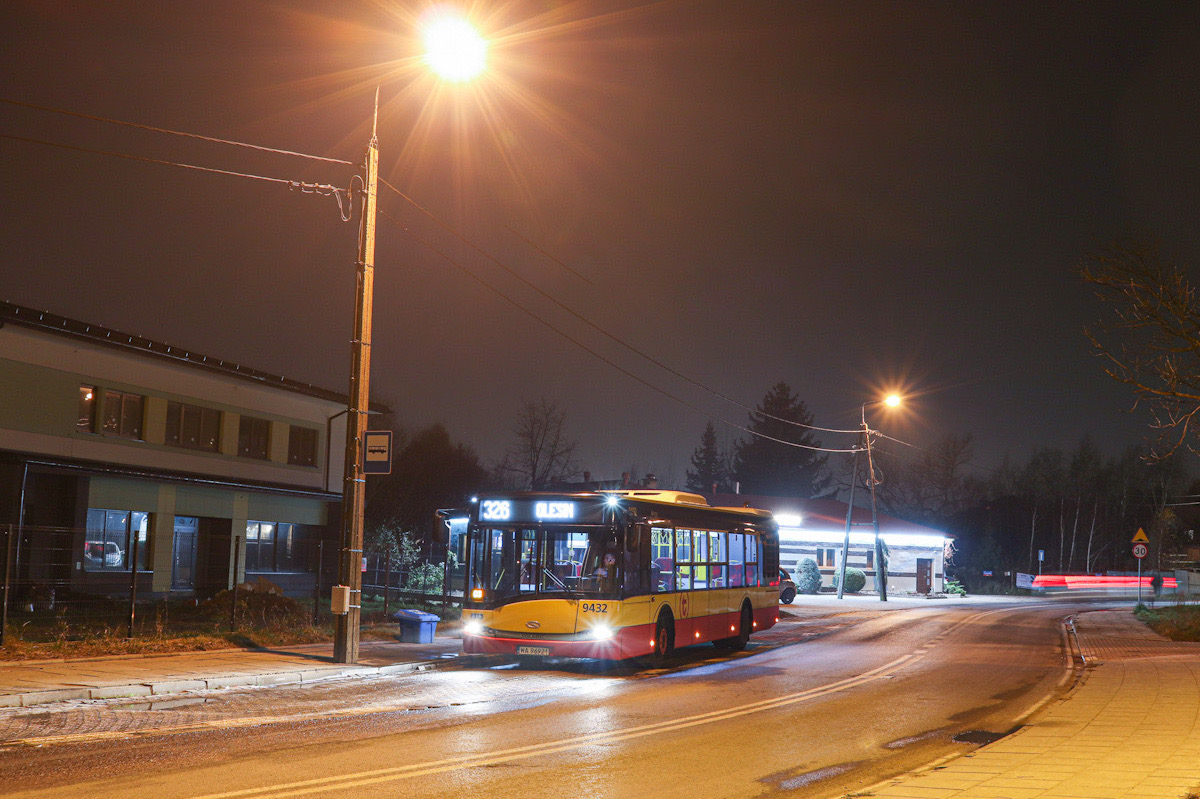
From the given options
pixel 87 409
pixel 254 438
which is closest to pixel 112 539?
pixel 87 409

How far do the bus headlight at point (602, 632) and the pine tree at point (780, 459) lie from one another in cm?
9602

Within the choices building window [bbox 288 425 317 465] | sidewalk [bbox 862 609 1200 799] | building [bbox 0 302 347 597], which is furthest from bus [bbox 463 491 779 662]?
building window [bbox 288 425 317 465]

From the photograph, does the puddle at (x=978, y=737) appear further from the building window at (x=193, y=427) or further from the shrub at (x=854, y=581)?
the shrub at (x=854, y=581)

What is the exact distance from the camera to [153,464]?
32688 mm

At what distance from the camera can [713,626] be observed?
69.5ft

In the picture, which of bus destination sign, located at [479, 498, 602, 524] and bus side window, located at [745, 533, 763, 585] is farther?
bus side window, located at [745, 533, 763, 585]

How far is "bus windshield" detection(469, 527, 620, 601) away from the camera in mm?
17422

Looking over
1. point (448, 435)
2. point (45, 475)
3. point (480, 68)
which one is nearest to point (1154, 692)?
point (480, 68)

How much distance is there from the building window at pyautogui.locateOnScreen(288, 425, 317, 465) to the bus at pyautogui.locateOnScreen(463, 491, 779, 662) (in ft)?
75.5

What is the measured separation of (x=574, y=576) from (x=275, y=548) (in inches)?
929

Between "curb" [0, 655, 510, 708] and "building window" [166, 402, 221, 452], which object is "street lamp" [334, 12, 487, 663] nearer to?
"curb" [0, 655, 510, 708]

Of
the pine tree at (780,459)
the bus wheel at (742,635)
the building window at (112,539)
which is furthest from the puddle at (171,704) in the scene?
the pine tree at (780,459)

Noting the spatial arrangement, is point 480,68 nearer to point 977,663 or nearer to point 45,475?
point 977,663

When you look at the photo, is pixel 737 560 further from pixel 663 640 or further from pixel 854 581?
pixel 854 581
